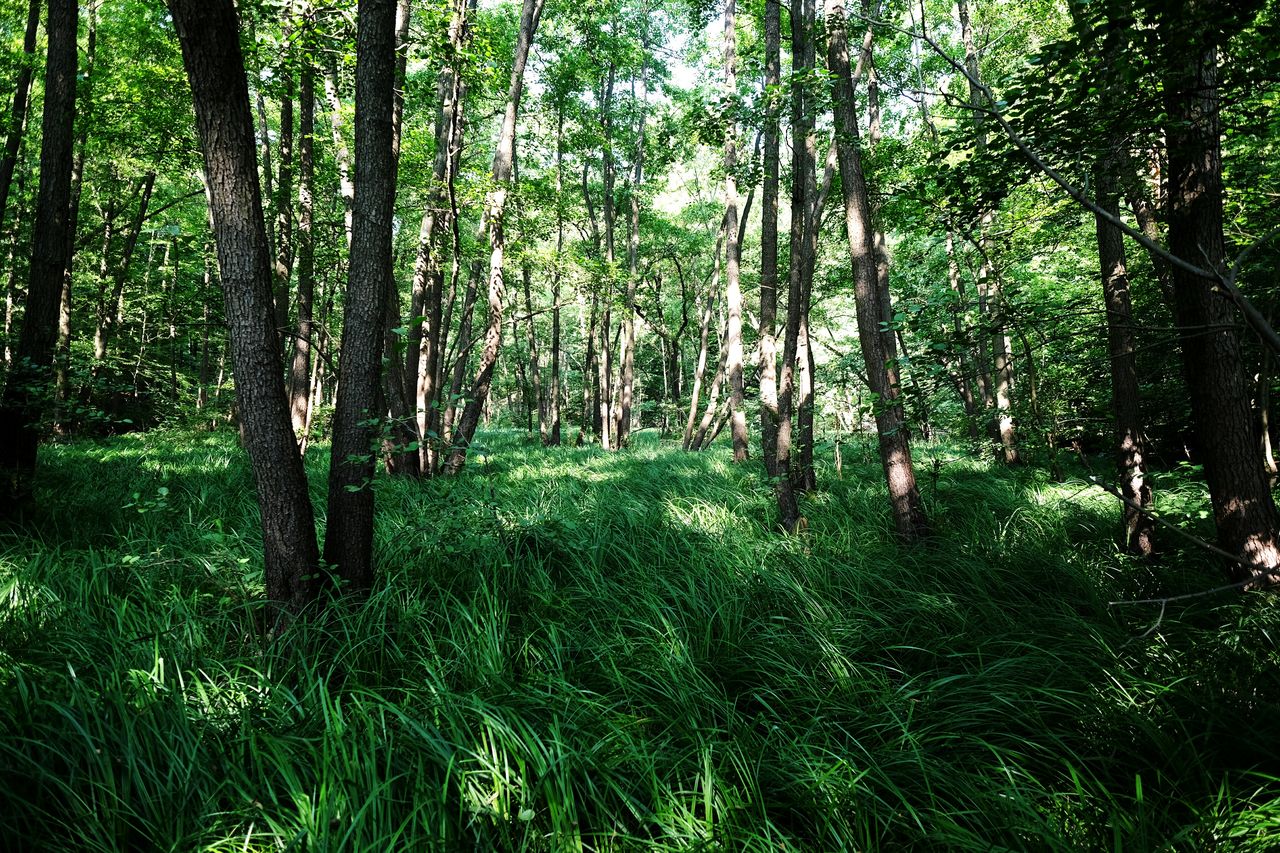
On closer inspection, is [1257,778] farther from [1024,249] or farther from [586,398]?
[586,398]

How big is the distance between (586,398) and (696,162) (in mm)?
10359

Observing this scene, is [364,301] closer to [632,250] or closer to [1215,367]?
A: [1215,367]

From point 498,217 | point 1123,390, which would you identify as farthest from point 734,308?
point 1123,390

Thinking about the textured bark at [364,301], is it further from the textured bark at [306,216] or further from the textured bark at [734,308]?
the textured bark at [734,308]

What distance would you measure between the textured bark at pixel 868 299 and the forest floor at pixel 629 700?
569 mm

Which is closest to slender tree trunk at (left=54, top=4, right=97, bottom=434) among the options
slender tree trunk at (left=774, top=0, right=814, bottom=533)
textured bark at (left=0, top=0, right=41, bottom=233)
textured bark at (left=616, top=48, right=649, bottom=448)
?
textured bark at (left=0, top=0, right=41, bottom=233)

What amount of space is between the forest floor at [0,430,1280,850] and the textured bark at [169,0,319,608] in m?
0.40

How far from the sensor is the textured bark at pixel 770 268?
21.9 ft

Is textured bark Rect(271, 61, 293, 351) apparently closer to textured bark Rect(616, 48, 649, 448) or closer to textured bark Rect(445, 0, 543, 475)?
textured bark Rect(445, 0, 543, 475)

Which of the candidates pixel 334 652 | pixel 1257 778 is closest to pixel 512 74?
pixel 334 652

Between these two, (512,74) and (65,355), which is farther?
(512,74)

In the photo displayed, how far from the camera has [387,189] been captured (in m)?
3.12

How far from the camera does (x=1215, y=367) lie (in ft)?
10.3

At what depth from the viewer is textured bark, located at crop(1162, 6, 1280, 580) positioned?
9.83 feet
